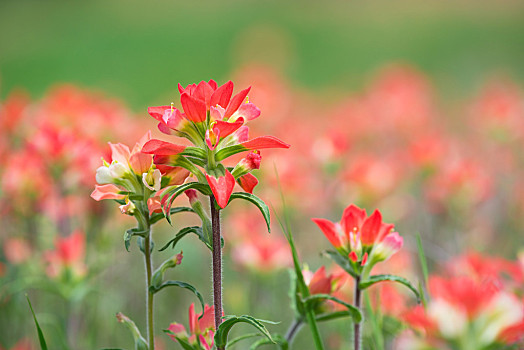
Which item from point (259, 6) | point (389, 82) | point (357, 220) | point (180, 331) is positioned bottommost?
point (180, 331)

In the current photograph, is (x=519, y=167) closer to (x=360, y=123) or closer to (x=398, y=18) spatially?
(x=360, y=123)

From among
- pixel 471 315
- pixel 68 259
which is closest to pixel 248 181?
pixel 471 315

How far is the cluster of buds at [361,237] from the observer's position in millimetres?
940

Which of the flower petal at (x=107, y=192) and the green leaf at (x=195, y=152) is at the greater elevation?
the green leaf at (x=195, y=152)

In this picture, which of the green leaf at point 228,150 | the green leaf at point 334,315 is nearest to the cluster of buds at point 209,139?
the green leaf at point 228,150

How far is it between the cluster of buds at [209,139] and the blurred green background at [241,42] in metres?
5.47

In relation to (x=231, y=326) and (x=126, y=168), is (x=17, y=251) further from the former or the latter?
(x=231, y=326)

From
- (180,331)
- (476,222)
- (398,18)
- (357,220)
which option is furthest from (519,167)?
(398,18)

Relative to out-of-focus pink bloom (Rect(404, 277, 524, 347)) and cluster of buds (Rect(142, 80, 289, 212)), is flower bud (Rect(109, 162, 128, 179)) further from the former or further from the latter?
out-of-focus pink bloom (Rect(404, 277, 524, 347))

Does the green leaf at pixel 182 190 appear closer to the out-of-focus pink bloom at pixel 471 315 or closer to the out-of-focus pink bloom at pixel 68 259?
the out-of-focus pink bloom at pixel 471 315

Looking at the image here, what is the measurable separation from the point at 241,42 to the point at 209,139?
21.2 ft

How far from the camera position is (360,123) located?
3.39m

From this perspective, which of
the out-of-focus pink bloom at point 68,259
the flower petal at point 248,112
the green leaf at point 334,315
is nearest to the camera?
the flower petal at point 248,112

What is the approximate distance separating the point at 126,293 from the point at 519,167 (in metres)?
2.24
